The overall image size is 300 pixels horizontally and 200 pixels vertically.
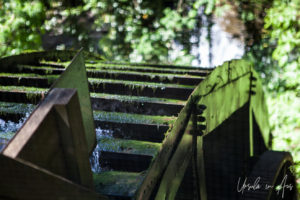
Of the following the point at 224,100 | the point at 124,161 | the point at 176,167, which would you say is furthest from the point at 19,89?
the point at 224,100

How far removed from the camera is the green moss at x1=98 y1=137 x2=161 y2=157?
7.38 ft

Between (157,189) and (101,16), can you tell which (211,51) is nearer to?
(101,16)

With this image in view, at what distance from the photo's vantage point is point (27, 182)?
1.30 metres

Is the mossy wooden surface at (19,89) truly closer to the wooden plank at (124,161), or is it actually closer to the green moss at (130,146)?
the green moss at (130,146)

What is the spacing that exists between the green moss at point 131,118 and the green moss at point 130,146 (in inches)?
11.6

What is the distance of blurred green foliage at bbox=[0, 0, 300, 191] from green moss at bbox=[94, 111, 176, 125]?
10.7 feet

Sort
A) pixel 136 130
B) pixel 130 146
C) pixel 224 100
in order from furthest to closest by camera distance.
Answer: pixel 224 100, pixel 136 130, pixel 130 146

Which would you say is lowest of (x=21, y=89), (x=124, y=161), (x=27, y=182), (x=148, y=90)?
(x=124, y=161)

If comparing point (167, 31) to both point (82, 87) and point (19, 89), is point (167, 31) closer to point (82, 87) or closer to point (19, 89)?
point (19, 89)

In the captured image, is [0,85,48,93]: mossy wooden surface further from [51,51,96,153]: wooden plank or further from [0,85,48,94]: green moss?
[51,51,96,153]: wooden plank

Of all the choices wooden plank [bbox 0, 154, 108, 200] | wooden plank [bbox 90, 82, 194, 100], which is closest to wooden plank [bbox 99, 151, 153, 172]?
wooden plank [bbox 0, 154, 108, 200]

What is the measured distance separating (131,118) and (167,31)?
5.32m

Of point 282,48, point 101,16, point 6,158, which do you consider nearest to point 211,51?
point 282,48

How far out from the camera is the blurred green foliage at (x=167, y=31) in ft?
20.0
